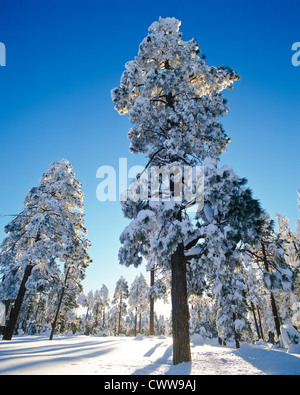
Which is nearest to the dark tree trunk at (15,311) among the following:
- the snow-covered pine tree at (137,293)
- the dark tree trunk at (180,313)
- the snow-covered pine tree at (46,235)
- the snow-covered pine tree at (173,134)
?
the snow-covered pine tree at (46,235)

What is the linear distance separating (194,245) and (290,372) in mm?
4034

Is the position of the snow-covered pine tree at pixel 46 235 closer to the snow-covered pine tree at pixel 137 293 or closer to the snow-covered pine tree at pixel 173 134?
the snow-covered pine tree at pixel 173 134

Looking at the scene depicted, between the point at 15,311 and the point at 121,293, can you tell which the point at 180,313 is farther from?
the point at 121,293

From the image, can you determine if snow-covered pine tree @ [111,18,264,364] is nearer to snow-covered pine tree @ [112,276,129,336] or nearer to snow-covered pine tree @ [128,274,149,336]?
snow-covered pine tree @ [128,274,149,336]

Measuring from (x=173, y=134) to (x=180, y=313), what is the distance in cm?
632

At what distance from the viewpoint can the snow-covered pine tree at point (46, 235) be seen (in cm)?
1308

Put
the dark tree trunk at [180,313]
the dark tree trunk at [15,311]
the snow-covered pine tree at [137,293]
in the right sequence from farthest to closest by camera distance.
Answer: the snow-covered pine tree at [137,293], the dark tree trunk at [15,311], the dark tree trunk at [180,313]

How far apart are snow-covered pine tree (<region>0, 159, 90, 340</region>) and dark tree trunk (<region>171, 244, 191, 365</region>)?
28.0 feet

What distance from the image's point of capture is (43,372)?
4.45m

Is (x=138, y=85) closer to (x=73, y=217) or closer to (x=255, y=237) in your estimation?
(x=255, y=237)

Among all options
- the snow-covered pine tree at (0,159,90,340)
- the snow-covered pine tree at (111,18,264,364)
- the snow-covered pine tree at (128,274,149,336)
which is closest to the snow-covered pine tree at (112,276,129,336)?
the snow-covered pine tree at (128,274,149,336)

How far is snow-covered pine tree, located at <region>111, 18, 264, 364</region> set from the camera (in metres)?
6.43

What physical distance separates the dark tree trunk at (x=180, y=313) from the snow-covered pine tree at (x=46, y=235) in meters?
8.54
